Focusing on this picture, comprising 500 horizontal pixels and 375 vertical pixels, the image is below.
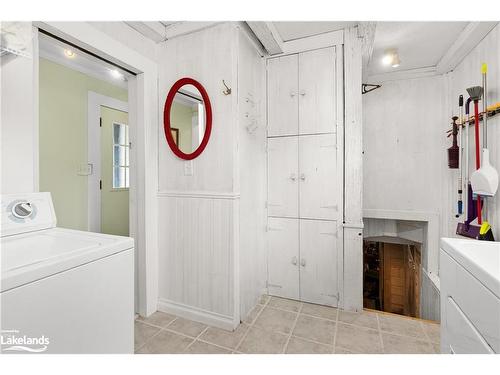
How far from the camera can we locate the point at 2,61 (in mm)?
1141

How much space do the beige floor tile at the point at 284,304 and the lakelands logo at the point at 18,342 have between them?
1785 mm

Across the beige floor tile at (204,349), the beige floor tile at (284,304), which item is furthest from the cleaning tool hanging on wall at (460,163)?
the beige floor tile at (204,349)

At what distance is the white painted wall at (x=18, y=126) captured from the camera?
121 centimetres

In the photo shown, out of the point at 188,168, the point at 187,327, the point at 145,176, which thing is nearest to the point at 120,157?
the point at 145,176

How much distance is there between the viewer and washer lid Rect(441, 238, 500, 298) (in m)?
0.80

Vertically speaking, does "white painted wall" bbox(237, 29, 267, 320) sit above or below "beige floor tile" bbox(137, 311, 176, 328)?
above

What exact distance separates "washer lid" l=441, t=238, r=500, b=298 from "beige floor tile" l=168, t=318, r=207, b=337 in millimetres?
1667

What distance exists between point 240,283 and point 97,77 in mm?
2935

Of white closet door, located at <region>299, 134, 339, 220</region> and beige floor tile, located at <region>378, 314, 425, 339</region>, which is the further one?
white closet door, located at <region>299, 134, 339, 220</region>

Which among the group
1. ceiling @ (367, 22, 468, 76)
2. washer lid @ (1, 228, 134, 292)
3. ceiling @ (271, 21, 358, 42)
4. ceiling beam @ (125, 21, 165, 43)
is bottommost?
washer lid @ (1, 228, 134, 292)

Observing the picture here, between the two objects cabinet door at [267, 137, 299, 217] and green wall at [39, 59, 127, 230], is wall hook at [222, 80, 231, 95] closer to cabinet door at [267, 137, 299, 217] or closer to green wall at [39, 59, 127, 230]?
cabinet door at [267, 137, 299, 217]

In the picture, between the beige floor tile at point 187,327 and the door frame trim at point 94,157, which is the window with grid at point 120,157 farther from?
the beige floor tile at point 187,327

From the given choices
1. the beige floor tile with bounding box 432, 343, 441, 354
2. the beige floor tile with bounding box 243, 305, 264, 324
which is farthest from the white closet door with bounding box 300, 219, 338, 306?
the beige floor tile with bounding box 432, 343, 441, 354

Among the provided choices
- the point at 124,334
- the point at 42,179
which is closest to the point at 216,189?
the point at 124,334
